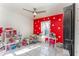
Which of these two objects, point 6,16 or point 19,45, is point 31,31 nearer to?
point 19,45

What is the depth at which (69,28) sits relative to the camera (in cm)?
115

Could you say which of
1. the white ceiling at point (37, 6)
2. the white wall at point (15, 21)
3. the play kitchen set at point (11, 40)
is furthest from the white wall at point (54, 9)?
the play kitchen set at point (11, 40)

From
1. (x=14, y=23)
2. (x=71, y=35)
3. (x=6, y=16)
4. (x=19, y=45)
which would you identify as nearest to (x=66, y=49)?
(x=71, y=35)

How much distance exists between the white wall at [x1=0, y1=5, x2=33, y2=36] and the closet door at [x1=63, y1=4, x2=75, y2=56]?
42 centimetres

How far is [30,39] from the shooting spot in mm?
1130

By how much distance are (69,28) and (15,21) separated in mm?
638

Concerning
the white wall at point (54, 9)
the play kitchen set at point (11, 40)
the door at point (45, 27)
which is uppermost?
the white wall at point (54, 9)

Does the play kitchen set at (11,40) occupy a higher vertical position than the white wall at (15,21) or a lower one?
lower

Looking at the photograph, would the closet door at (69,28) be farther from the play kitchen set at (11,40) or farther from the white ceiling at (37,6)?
the play kitchen set at (11,40)

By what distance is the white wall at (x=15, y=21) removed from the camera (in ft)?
3.45

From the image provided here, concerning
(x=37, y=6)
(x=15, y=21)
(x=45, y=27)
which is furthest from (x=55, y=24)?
(x=15, y=21)

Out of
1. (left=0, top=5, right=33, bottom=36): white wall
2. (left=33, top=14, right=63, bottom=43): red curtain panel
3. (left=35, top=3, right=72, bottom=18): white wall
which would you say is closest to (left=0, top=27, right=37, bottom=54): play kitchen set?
(left=0, top=5, right=33, bottom=36): white wall

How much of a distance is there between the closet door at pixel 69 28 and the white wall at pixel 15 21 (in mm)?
415

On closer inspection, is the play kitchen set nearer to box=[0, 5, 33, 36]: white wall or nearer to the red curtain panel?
box=[0, 5, 33, 36]: white wall
